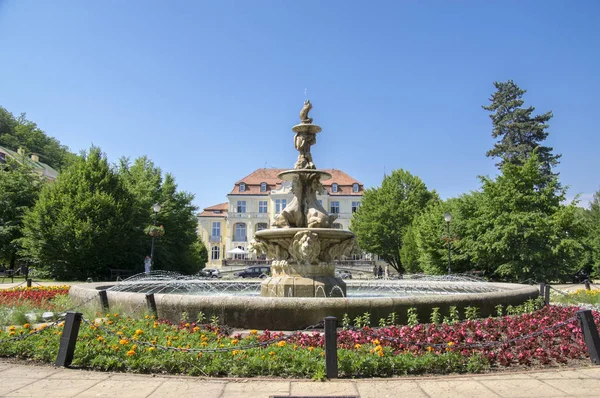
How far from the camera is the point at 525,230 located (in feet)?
86.5

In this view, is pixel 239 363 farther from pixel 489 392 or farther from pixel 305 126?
pixel 305 126

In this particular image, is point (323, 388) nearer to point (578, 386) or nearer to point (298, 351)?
point (298, 351)

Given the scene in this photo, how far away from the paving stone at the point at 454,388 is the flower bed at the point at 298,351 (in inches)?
17.2

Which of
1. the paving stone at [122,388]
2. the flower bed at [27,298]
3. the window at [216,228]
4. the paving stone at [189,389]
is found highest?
the window at [216,228]

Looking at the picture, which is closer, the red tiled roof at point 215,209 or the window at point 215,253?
the window at point 215,253

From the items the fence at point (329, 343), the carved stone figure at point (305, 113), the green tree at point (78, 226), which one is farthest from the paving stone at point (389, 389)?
the green tree at point (78, 226)

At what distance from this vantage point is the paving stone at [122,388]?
16.7 ft

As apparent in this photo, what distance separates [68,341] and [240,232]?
68.5 meters

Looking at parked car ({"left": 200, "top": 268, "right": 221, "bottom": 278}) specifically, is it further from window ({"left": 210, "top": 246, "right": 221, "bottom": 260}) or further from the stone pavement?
the stone pavement

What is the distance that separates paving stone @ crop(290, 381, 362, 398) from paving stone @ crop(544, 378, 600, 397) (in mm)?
2449

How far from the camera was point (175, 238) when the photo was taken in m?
41.9

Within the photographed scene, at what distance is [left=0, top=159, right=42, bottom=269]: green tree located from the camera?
115ft

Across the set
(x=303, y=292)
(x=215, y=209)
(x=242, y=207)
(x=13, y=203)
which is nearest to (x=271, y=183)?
(x=242, y=207)

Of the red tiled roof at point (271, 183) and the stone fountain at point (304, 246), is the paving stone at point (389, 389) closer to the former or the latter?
the stone fountain at point (304, 246)
